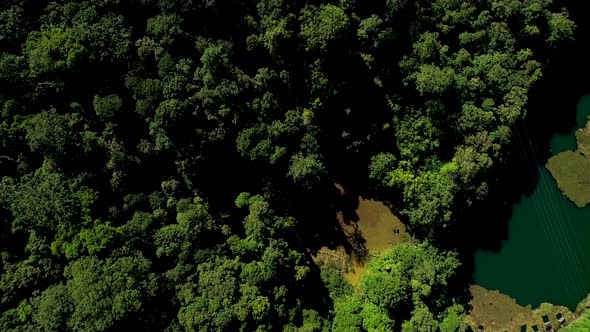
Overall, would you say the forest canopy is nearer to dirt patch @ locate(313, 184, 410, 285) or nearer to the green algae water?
dirt patch @ locate(313, 184, 410, 285)

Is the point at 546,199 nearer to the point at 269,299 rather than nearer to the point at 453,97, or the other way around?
the point at 453,97

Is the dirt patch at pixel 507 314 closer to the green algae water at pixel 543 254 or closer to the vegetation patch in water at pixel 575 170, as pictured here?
the green algae water at pixel 543 254

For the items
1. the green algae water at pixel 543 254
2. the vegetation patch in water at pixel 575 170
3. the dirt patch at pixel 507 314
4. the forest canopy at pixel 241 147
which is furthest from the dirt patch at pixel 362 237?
the vegetation patch in water at pixel 575 170

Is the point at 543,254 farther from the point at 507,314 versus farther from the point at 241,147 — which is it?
the point at 241,147

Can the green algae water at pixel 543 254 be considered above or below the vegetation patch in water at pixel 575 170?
below

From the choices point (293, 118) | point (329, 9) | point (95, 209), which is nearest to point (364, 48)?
point (329, 9)

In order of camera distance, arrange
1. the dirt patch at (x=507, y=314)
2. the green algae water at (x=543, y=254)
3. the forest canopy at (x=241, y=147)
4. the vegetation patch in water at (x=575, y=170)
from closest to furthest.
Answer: the forest canopy at (x=241, y=147) → the dirt patch at (x=507, y=314) → the green algae water at (x=543, y=254) → the vegetation patch in water at (x=575, y=170)
